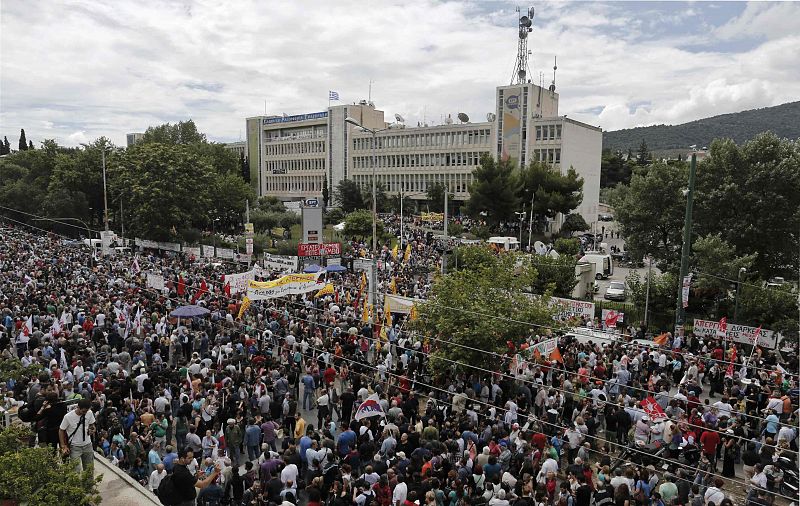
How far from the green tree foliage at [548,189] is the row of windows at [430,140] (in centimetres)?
1870

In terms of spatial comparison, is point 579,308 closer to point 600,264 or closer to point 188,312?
point 188,312

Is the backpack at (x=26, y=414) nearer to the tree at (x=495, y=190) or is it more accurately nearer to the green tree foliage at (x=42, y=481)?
the green tree foliage at (x=42, y=481)

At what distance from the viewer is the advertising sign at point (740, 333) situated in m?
21.2

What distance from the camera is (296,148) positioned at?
106 m

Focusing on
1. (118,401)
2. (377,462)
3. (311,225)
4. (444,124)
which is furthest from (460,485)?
(444,124)

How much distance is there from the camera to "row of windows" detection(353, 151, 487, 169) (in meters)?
80.4

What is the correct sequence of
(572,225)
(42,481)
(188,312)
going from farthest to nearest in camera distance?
1. (572,225)
2. (188,312)
3. (42,481)

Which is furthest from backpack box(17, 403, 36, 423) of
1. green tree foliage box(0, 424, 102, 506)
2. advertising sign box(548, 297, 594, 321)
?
advertising sign box(548, 297, 594, 321)

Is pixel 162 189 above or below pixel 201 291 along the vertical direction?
above

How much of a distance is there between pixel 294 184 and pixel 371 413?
321ft

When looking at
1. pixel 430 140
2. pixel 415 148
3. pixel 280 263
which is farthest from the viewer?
pixel 415 148

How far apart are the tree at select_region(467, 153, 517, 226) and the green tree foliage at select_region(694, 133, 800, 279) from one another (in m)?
28.4

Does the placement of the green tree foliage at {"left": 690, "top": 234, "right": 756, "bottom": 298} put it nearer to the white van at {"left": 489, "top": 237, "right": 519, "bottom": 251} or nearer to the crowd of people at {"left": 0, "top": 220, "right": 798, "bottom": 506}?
the crowd of people at {"left": 0, "top": 220, "right": 798, "bottom": 506}

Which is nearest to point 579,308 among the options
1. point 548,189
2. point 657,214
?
point 657,214
